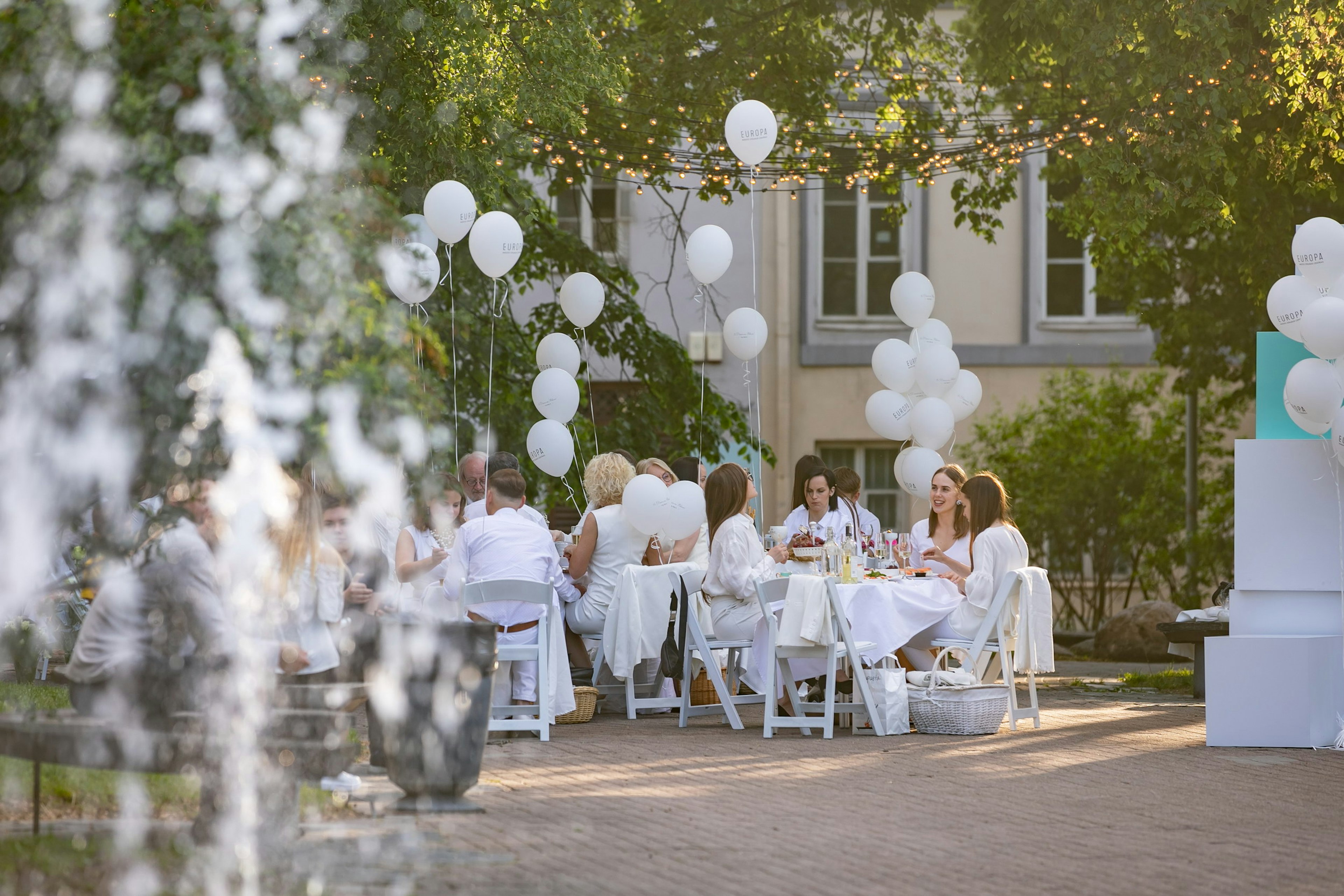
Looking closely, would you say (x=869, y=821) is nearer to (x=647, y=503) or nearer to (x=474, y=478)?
(x=647, y=503)

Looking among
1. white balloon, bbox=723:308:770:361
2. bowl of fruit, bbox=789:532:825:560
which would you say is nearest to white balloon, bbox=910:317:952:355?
white balloon, bbox=723:308:770:361

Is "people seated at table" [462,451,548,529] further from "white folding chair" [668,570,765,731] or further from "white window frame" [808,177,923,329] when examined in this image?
"white window frame" [808,177,923,329]

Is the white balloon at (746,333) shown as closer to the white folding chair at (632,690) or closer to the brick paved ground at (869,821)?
the white folding chair at (632,690)

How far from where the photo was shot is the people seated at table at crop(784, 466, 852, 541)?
37.1 feet

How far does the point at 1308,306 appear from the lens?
27.8ft

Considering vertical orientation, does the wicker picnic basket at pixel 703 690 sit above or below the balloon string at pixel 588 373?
below

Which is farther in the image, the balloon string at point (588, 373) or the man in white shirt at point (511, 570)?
the balloon string at point (588, 373)

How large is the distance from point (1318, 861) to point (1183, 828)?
66 cm

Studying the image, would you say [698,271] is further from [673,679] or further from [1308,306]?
[1308,306]

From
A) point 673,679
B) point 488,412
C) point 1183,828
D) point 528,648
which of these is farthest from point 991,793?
point 488,412

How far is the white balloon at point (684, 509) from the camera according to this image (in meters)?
9.66

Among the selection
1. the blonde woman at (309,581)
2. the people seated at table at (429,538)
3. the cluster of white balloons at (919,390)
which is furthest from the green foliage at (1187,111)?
the blonde woman at (309,581)

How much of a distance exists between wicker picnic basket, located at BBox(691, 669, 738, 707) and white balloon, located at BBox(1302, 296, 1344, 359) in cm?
421

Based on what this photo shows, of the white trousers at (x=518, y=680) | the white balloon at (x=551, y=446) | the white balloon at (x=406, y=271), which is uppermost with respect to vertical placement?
the white balloon at (x=406, y=271)
